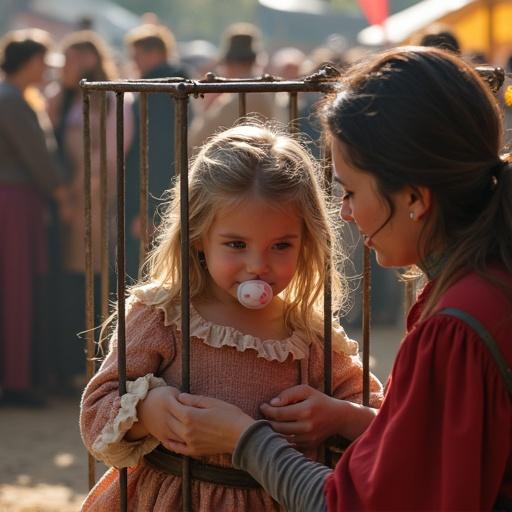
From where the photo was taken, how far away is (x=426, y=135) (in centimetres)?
196

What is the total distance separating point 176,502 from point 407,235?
2.77ft

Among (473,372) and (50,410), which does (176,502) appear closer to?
(473,372)

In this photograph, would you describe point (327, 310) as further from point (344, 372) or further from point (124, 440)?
point (124, 440)

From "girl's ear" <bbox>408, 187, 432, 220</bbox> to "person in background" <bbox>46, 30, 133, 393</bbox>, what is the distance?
437 centimetres

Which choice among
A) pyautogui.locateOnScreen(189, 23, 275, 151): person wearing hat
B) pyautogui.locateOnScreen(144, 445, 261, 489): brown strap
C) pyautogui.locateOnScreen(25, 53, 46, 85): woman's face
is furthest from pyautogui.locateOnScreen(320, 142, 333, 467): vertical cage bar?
pyautogui.locateOnScreen(25, 53, 46, 85): woman's face

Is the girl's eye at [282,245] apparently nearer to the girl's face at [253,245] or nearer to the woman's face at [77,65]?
the girl's face at [253,245]

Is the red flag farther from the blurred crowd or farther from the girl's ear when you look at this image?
the girl's ear

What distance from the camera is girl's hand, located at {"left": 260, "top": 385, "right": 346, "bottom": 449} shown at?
2.44 m

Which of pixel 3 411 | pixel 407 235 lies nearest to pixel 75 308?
pixel 3 411

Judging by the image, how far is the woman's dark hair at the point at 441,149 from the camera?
6.43ft

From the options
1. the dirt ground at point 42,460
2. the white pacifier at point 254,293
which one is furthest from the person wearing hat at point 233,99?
the white pacifier at point 254,293

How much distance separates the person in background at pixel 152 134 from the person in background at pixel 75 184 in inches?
5.4

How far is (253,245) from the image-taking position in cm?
246

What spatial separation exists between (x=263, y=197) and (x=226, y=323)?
0.99ft
